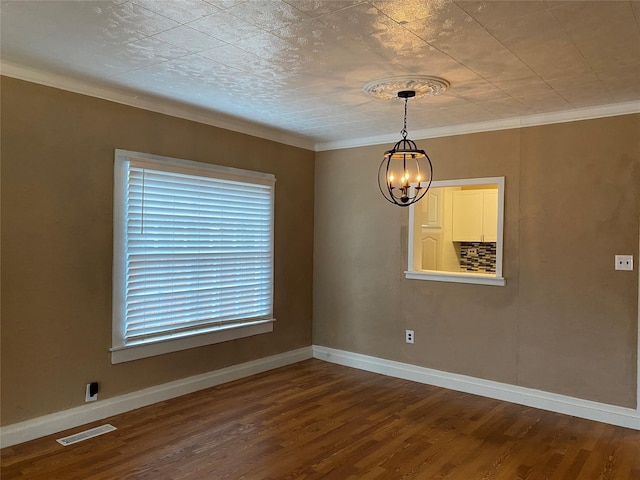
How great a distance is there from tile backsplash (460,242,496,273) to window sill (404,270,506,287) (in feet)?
5.94

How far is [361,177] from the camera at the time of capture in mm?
5379

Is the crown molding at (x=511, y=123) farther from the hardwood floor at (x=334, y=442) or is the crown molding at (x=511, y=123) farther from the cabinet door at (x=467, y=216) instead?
the hardwood floor at (x=334, y=442)

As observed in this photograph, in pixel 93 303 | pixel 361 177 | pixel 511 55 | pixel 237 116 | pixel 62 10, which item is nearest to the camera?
pixel 62 10

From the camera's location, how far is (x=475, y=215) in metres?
5.92

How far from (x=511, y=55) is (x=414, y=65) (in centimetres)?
57

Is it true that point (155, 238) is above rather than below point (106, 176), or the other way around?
below

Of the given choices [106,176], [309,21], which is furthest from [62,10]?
[106,176]

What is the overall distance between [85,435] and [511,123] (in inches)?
170

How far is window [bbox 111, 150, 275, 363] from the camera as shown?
3854 millimetres

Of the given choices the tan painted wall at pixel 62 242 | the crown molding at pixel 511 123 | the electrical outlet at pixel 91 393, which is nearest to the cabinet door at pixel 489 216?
the crown molding at pixel 511 123

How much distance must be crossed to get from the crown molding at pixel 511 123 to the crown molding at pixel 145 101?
76 centimetres

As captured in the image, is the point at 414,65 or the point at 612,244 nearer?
the point at 414,65

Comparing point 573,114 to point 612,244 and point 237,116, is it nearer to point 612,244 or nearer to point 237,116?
point 612,244

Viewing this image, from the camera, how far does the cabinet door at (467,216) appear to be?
5879 millimetres
